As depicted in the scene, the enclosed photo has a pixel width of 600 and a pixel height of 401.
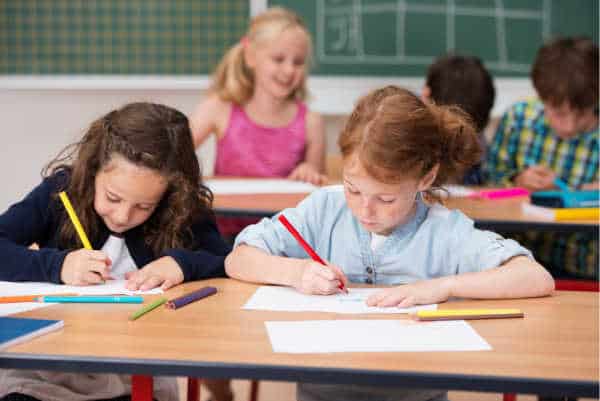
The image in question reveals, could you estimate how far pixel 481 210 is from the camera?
2469 mm

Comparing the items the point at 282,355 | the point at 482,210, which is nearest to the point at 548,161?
the point at 482,210

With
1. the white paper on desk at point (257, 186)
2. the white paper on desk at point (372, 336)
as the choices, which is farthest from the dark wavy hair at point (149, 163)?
the white paper on desk at point (257, 186)

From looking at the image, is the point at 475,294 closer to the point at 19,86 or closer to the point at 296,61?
the point at 296,61

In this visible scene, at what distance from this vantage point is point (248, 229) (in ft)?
5.80

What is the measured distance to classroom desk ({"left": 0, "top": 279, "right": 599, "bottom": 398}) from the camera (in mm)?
1076

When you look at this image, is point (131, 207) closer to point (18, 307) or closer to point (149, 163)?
point (149, 163)

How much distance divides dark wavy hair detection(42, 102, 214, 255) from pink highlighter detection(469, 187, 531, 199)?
1.14 m

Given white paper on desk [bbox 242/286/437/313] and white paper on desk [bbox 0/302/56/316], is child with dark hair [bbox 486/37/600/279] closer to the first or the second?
white paper on desk [bbox 242/286/437/313]

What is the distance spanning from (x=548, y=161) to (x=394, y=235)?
61.1 inches

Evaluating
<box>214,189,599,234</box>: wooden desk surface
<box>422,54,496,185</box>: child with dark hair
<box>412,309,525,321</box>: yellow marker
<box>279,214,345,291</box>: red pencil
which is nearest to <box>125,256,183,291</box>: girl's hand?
<box>279,214,345,291</box>: red pencil

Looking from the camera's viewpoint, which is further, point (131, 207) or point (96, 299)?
point (131, 207)

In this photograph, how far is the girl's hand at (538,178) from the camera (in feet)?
9.59

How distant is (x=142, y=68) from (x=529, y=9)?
1.76 metres

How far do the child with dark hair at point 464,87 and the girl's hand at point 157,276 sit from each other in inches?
61.2
